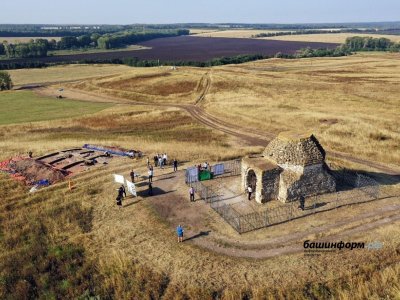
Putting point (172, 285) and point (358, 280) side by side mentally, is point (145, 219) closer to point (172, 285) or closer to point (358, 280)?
point (172, 285)

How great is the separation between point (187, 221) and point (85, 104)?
67.7 m

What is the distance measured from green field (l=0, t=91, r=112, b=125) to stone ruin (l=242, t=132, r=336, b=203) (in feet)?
185

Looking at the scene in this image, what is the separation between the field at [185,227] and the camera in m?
23.3

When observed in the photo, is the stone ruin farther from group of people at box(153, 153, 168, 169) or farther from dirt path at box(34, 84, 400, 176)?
dirt path at box(34, 84, 400, 176)

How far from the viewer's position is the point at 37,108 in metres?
85.4

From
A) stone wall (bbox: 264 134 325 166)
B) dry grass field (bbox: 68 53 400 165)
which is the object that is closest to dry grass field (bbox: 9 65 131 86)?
dry grass field (bbox: 68 53 400 165)

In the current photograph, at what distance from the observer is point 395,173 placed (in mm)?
41906

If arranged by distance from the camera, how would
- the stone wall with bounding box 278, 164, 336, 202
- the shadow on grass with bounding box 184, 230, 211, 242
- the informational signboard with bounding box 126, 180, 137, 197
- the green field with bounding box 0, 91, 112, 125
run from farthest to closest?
the green field with bounding box 0, 91, 112, 125
the informational signboard with bounding box 126, 180, 137, 197
the stone wall with bounding box 278, 164, 336, 202
the shadow on grass with bounding box 184, 230, 211, 242

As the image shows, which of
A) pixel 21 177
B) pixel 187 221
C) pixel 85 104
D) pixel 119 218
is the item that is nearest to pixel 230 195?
pixel 187 221

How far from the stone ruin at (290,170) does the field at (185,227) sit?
3.35 meters

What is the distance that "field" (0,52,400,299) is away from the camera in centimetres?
2333

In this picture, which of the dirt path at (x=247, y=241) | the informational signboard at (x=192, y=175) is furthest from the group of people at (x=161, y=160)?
the dirt path at (x=247, y=241)

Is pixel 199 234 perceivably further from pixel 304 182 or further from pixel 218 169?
pixel 218 169

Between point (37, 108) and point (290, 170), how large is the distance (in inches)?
2811
